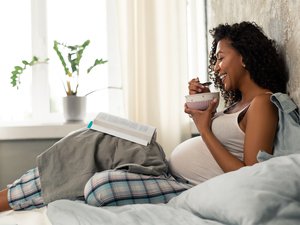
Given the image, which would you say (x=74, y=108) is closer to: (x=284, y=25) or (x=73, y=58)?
(x=73, y=58)

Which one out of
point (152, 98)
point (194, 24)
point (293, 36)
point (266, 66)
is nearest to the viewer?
point (293, 36)

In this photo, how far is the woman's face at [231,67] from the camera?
1223 mm

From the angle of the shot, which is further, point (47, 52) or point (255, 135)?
point (47, 52)

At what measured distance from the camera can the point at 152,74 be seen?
206 cm

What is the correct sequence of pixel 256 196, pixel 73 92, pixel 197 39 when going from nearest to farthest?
1. pixel 256 196
2. pixel 73 92
3. pixel 197 39

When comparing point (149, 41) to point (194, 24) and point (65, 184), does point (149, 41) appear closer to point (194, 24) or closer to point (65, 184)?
point (194, 24)

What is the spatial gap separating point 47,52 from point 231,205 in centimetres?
205

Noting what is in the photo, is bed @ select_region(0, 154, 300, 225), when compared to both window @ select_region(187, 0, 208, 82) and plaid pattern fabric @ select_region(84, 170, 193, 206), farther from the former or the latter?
window @ select_region(187, 0, 208, 82)

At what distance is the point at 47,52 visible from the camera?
235 cm

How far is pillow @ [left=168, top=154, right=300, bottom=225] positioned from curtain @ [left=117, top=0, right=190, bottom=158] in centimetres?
131

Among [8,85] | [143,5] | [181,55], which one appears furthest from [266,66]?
[8,85]

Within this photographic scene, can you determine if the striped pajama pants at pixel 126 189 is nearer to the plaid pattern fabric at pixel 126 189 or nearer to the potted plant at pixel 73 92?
the plaid pattern fabric at pixel 126 189

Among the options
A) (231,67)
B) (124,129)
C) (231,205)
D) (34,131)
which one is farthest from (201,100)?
(34,131)

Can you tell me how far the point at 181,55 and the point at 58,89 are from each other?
940mm
